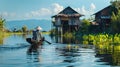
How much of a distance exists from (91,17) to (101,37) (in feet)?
98.2

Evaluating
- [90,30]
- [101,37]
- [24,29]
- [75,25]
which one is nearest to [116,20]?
[101,37]

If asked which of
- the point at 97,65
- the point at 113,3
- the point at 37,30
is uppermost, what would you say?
the point at 113,3

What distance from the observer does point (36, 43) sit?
38656 millimetres

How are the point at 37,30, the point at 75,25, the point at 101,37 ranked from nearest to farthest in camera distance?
1. the point at 37,30
2. the point at 101,37
3. the point at 75,25

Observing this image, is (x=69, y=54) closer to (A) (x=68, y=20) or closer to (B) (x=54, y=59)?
(B) (x=54, y=59)

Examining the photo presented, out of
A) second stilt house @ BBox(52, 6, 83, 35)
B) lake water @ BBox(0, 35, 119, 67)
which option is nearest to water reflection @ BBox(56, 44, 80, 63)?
lake water @ BBox(0, 35, 119, 67)

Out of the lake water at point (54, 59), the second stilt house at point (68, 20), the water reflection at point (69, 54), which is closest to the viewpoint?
the lake water at point (54, 59)

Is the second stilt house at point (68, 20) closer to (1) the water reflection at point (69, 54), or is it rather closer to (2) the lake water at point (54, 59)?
(1) the water reflection at point (69, 54)

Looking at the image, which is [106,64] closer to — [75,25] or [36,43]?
[36,43]

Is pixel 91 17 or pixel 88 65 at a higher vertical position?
pixel 91 17

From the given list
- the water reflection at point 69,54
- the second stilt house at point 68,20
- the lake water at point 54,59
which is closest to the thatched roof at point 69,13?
the second stilt house at point 68,20

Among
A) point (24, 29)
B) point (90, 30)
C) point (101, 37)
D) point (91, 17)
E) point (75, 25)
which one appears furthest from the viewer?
point (24, 29)

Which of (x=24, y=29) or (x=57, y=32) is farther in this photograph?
(x=24, y=29)

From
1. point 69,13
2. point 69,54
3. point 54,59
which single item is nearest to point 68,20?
point 69,13
